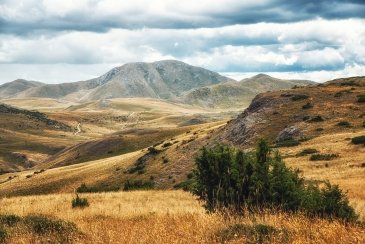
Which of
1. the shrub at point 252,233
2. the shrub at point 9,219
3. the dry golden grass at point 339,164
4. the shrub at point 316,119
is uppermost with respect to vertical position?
the shrub at point 316,119

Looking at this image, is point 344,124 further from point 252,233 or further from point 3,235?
point 3,235

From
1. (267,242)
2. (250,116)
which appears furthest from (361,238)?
(250,116)

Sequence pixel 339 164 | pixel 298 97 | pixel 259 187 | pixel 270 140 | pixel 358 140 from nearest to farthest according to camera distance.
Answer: pixel 259 187, pixel 339 164, pixel 358 140, pixel 270 140, pixel 298 97

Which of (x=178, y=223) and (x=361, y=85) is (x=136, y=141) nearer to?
(x=361, y=85)

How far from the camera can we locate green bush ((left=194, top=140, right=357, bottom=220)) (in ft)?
48.6

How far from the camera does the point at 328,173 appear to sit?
33188 mm

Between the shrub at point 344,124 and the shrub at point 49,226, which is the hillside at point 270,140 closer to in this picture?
the shrub at point 344,124

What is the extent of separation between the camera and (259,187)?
16.2m

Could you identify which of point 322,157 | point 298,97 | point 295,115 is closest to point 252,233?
point 322,157

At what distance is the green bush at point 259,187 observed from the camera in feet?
48.6

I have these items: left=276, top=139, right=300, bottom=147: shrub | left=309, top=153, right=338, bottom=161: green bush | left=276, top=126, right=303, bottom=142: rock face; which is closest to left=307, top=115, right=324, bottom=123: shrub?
left=276, top=126, right=303, bottom=142: rock face

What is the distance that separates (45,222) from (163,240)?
19.3 feet

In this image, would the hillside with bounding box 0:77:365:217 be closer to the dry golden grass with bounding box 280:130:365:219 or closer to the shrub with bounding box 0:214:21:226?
the dry golden grass with bounding box 280:130:365:219

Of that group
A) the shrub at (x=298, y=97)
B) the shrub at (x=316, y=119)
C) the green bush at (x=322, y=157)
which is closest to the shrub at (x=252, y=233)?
the green bush at (x=322, y=157)
